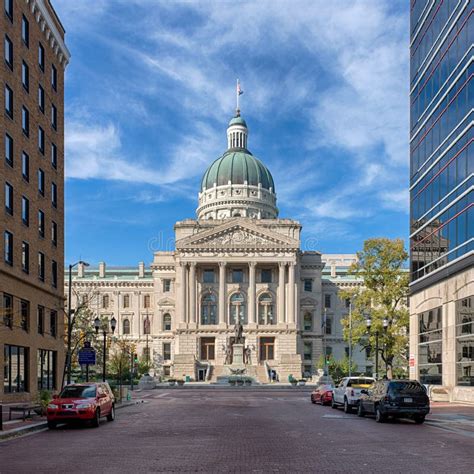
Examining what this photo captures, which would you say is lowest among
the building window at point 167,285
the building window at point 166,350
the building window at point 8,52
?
the building window at point 166,350

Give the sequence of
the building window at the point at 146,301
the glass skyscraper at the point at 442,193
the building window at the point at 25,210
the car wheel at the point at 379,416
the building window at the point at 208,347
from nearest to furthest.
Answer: the car wheel at the point at 379,416 → the glass skyscraper at the point at 442,193 → the building window at the point at 25,210 → the building window at the point at 208,347 → the building window at the point at 146,301

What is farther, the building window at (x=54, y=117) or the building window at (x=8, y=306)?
the building window at (x=54, y=117)

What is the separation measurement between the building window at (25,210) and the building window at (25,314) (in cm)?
476

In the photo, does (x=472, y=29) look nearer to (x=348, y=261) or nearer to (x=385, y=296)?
(x=385, y=296)

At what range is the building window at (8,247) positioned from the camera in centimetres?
4112

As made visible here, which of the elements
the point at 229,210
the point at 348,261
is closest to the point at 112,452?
the point at 229,210

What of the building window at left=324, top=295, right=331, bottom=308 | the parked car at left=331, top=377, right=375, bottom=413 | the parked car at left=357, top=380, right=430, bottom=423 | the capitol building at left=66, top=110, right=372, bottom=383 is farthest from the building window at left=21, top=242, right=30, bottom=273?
the building window at left=324, top=295, right=331, bottom=308

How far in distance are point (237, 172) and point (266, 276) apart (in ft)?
106

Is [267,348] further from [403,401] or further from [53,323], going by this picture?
[403,401]

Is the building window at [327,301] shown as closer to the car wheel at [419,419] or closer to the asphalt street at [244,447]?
the asphalt street at [244,447]

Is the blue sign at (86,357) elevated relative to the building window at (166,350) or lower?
elevated

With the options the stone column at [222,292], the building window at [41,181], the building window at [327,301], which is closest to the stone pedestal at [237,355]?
the stone column at [222,292]

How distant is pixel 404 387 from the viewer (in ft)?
93.7

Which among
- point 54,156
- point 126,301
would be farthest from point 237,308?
point 54,156
